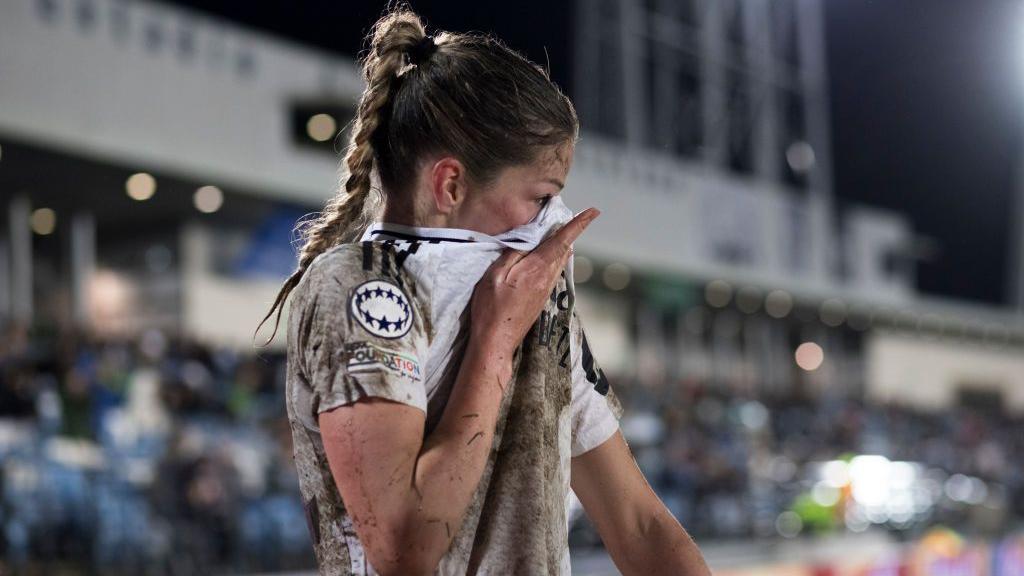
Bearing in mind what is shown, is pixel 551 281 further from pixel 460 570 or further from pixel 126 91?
pixel 126 91

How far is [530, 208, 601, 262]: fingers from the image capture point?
4.17 feet

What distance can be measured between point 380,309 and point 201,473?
6.93 m

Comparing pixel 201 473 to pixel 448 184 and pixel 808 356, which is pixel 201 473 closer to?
pixel 448 184

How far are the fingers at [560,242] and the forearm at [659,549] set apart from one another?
0.36 meters

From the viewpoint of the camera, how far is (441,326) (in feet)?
4.07

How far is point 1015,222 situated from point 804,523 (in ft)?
86.4

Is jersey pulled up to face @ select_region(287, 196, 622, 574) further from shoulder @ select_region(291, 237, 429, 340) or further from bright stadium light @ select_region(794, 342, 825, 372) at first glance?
bright stadium light @ select_region(794, 342, 825, 372)

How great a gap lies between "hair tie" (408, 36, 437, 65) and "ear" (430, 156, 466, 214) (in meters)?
Result: 0.14

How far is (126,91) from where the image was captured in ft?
46.5

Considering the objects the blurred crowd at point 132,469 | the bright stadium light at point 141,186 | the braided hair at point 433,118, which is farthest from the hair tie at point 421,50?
the bright stadium light at point 141,186

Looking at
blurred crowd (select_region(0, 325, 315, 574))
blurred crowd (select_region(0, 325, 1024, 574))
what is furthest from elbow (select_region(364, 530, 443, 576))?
blurred crowd (select_region(0, 325, 315, 574))

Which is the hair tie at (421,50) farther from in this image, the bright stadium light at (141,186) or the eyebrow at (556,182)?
Result: the bright stadium light at (141,186)

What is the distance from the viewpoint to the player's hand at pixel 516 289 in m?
1.22

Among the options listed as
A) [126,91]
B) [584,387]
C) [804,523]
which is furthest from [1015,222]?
[584,387]
